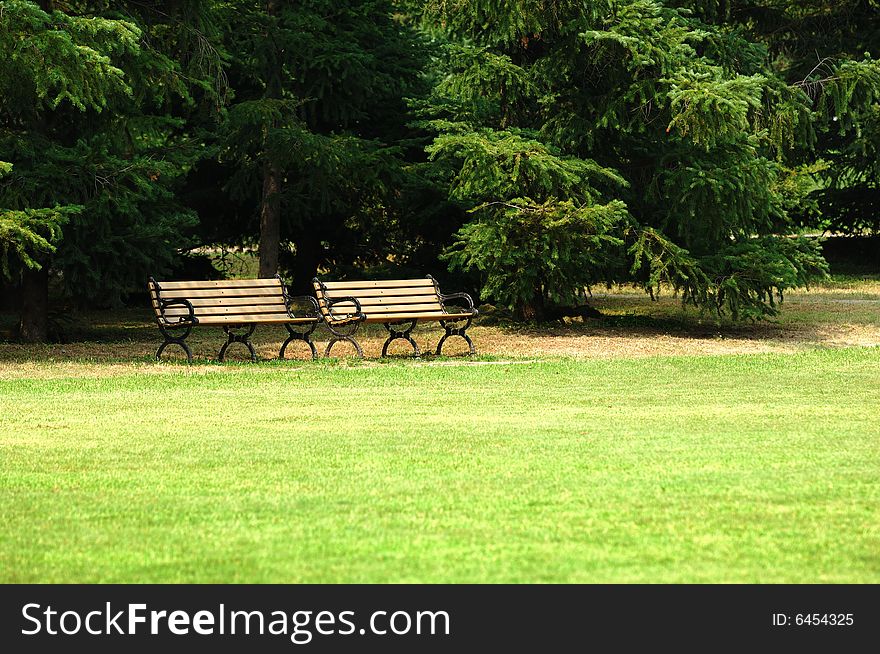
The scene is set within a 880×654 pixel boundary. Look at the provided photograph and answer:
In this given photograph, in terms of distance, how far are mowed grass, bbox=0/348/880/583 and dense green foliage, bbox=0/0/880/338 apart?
14.7 feet

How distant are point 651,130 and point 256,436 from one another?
36.9ft

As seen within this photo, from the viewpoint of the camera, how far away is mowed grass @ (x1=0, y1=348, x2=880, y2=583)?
5.34 m

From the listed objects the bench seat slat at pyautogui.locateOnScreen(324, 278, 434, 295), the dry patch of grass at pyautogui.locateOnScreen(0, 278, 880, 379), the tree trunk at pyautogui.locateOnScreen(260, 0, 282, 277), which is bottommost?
the dry patch of grass at pyautogui.locateOnScreen(0, 278, 880, 379)

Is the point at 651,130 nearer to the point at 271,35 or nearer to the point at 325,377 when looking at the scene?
the point at 271,35

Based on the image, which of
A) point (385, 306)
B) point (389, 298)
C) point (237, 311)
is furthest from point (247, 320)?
point (389, 298)

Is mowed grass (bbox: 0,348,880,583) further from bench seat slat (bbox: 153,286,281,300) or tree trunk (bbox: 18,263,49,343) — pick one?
tree trunk (bbox: 18,263,49,343)

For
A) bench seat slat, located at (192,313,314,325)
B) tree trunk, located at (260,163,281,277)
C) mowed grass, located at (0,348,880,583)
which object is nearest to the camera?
mowed grass, located at (0,348,880,583)

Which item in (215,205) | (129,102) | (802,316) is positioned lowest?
(802,316)

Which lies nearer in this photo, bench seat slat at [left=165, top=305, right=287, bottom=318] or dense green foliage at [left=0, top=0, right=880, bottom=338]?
bench seat slat at [left=165, top=305, right=287, bottom=318]

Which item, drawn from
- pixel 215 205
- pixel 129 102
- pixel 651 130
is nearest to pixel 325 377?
pixel 129 102

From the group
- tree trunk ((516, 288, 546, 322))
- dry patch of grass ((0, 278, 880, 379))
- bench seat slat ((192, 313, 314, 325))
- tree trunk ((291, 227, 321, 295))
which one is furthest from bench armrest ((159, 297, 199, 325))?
tree trunk ((291, 227, 321, 295))

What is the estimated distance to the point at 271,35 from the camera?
20.8 metres

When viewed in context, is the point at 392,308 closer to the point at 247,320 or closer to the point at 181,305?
the point at 247,320

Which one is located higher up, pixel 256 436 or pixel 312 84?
pixel 312 84
